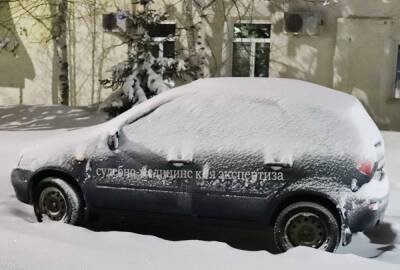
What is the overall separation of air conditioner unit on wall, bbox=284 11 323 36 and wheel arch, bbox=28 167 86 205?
29.2 ft

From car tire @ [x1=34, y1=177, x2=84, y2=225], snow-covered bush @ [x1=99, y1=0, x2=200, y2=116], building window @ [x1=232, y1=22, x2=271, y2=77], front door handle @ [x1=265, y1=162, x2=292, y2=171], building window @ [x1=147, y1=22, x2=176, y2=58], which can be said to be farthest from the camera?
building window @ [x1=232, y1=22, x2=271, y2=77]

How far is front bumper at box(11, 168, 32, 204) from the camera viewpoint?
235 inches

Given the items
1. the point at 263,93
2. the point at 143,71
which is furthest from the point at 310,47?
the point at 263,93

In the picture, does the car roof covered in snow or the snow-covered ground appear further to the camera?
the car roof covered in snow

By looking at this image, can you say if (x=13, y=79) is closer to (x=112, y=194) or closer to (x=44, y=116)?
(x=44, y=116)

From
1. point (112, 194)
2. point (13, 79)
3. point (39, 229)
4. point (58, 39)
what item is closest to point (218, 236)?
point (112, 194)

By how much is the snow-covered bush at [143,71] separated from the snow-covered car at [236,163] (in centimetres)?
626

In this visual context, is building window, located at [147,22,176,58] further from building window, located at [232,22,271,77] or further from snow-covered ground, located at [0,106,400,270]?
snow-covered ground, located at [0,106,400,270]

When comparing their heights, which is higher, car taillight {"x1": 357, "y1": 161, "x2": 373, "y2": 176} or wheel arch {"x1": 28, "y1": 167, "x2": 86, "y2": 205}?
car taillight {"x1": 357, "y1": 161, "x2": 373, "y2": 176}

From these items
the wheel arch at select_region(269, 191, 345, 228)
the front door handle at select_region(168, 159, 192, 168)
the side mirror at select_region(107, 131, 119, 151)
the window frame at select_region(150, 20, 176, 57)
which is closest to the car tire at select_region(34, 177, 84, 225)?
the side mirror at select_region(107, 131, 119, 151)

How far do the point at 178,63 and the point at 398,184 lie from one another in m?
6.17

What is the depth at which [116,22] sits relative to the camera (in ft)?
47.4

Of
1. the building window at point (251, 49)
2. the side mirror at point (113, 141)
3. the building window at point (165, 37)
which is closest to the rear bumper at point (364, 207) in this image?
the side mirror at point (113, 141)

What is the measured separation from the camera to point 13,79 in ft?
54.7
